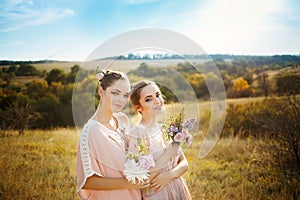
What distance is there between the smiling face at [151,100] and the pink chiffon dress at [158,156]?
0.12 meters

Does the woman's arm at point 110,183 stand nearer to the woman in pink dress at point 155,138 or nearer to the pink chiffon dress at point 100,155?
the pink chiffon dress at point 100,155

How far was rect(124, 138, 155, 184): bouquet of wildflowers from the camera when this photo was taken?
6.72ft

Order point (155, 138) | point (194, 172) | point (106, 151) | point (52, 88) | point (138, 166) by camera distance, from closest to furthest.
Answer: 1. point (138, 166)
2. point (106, 151)
3. point (155, 138)
4. point (194, 172)
5. point (52, 88)

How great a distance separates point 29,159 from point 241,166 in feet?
11.6

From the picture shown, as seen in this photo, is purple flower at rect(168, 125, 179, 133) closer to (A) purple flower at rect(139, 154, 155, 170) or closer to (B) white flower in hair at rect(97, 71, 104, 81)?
(A) purple flower at rect(139, 154, 155, 170)

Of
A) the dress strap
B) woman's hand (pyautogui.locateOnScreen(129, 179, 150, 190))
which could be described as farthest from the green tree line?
the dress strap

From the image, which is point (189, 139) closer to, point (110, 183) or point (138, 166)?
point (138, 166)

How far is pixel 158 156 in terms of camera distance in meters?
2.21

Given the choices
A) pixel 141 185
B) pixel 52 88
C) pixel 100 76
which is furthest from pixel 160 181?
pixel 52 88

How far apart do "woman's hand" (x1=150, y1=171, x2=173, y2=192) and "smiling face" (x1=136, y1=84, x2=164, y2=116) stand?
0.40m

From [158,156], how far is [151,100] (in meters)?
0.38

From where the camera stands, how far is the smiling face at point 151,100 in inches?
92.3

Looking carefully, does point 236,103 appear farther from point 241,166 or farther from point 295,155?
point 295,155

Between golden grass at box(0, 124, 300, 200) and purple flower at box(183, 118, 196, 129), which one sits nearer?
purple flower at box(183, 118, 196, 129)
